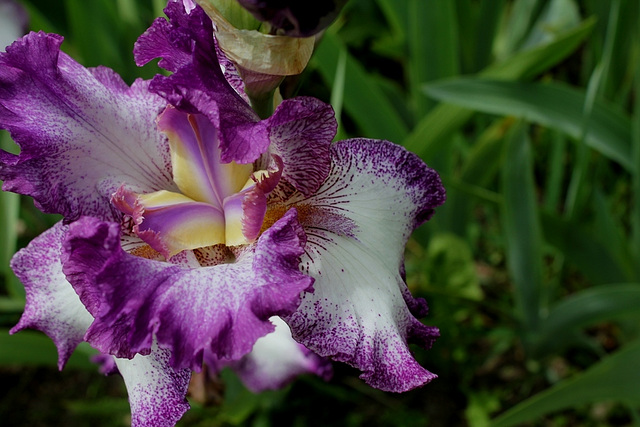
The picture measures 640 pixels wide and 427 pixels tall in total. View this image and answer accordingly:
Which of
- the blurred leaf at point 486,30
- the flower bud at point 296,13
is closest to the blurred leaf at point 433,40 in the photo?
the blurred leaf at point 486,30

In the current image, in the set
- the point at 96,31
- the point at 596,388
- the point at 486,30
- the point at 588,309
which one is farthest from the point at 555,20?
the point at 96,31

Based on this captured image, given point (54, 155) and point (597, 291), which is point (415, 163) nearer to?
point (54, 155)

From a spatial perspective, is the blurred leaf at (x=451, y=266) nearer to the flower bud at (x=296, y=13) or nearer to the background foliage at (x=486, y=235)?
the background foliage at (x=486, y=235)

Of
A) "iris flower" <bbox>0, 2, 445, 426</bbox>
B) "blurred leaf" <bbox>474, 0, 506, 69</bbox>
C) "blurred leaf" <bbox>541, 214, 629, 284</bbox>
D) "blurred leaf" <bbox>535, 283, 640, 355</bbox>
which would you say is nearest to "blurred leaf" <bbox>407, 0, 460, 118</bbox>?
"blurred leaf" <bbox>474, 0, 506, 69</bbox>

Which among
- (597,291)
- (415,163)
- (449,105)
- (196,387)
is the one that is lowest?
(196,387)

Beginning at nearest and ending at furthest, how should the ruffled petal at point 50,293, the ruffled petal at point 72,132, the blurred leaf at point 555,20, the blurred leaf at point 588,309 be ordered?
the ruffled petal at point 72,132 < the ruffled petal at point 50,293 < the blurred leaf at point 588,309 < the blurred leaf at point 555,20

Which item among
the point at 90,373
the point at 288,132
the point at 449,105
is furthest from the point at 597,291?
the point at 90,373

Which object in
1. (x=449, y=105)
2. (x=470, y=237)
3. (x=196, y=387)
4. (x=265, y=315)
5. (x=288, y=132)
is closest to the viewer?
(x=265, y=315)

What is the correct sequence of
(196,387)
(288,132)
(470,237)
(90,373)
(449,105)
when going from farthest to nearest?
(90,373)
(470,237)
(449,105)
(196,387)
(288,132)
